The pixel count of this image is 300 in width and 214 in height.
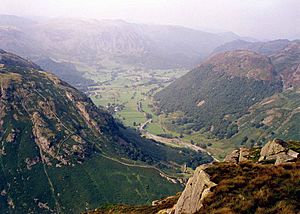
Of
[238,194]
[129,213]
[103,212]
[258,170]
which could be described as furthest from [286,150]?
[103,212]

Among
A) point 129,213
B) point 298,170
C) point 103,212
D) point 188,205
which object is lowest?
point 103,212

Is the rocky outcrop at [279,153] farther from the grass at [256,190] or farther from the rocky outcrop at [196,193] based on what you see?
the rocky outcrop at [196,193]

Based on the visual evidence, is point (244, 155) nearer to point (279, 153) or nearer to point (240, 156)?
point (240, 156)

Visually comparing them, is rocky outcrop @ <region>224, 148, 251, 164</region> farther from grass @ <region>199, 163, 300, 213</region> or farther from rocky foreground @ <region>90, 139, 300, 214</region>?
grass @ <region>199, 163, 300, 213</region>

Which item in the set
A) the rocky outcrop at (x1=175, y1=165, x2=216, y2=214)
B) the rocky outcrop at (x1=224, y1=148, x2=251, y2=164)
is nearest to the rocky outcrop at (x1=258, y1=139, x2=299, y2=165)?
the rocky outcrop at (x1=224, y1=148, x2=251, y2=164)

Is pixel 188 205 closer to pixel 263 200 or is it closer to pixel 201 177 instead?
pixel 201 177

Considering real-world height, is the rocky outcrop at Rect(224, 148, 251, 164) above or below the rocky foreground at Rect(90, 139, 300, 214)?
below
